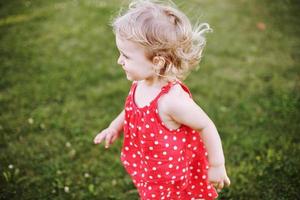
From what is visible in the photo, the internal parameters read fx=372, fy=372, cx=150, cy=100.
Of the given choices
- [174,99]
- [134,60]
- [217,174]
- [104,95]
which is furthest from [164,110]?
[104,95]

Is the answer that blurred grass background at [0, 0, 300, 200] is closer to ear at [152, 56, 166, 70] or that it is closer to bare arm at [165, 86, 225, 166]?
bare arm at [165, 86, 225, 166]

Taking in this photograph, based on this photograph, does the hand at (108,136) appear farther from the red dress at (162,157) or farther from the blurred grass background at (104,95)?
the blurred grass background at (104,95)

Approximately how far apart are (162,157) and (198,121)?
0.96 ft

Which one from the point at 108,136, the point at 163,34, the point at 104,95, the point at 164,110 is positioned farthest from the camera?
the point at 104,95

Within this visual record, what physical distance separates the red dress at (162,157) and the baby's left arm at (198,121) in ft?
0.22

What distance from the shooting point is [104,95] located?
4105 mm

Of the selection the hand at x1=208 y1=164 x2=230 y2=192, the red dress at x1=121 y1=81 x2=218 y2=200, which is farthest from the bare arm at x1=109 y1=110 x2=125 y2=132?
the hand at x1=208 y1=164 x2=230 y2=192

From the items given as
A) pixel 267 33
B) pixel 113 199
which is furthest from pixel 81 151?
pixel 267 33

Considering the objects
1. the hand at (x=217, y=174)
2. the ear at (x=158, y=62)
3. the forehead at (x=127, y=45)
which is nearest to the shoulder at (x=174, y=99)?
the ear at (x=158, y=62)

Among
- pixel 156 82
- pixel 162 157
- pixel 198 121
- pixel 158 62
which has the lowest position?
pixel 162 157

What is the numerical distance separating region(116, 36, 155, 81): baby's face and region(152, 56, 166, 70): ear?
0.02 m

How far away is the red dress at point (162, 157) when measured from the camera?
1.98 m

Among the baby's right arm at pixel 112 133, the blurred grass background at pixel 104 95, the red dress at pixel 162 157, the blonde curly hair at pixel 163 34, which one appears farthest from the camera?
the blurred grass background at pixel 104 95

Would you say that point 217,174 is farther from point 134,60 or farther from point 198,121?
point 134,60
